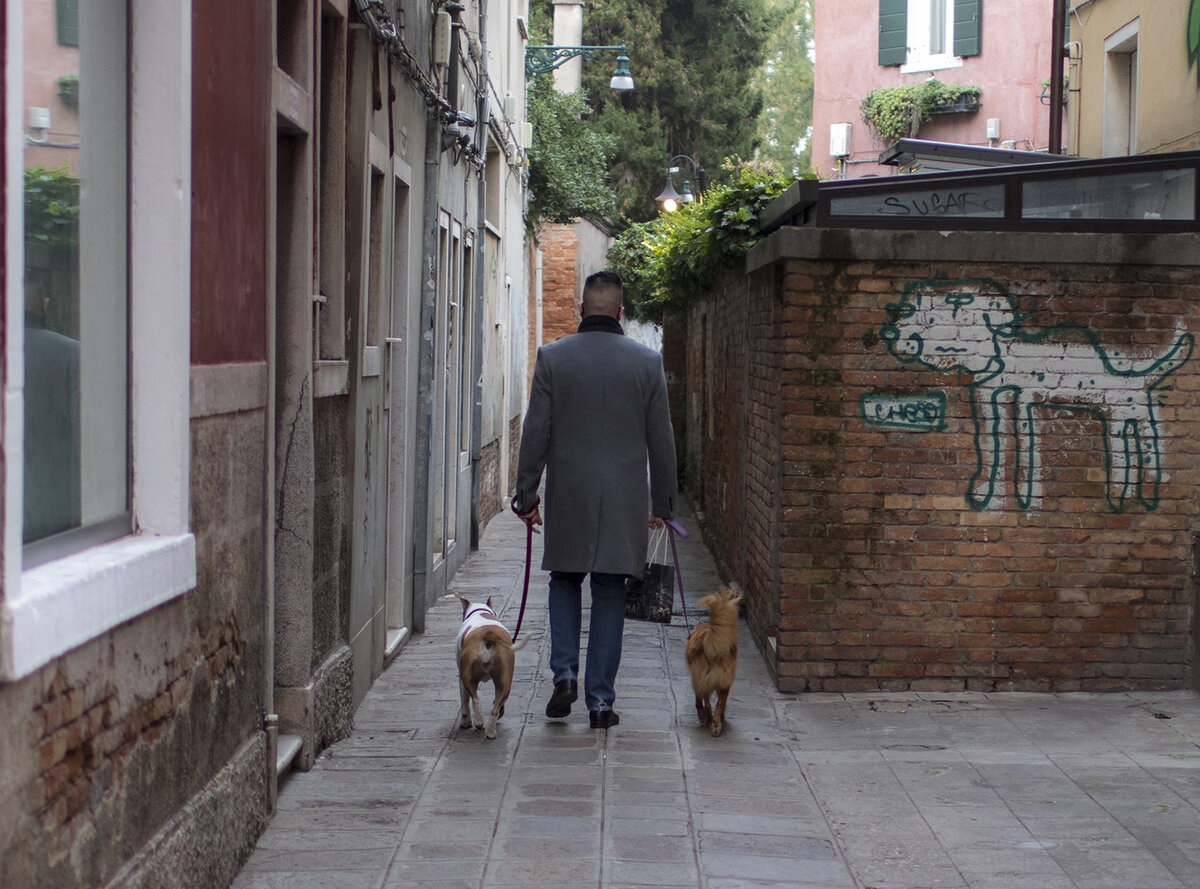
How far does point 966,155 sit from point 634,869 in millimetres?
7806

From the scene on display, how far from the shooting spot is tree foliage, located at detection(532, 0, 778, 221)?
35.6m

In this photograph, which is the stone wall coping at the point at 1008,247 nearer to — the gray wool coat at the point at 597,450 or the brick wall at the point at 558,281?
the gray wool coat at the point at 597,450

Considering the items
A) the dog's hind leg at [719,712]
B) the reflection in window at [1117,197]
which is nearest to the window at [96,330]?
the dog's hind leg at [719,712]

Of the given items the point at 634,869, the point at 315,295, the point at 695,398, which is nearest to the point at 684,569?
the point at 695,398

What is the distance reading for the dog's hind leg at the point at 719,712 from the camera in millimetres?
6363

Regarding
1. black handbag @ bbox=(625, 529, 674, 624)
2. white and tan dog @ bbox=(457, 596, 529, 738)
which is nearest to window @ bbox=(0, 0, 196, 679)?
white and tan dog @ bbox=(457, 596, 529, 738)

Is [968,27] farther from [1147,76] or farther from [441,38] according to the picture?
[441,38]

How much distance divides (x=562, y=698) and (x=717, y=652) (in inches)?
30.7

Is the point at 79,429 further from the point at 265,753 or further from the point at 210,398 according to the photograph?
the point at 265,753

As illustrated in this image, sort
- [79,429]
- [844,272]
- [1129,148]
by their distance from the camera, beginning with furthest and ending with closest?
1. [1129,148]
2. [844,272]
3. [79,429]

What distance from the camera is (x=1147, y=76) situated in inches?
460

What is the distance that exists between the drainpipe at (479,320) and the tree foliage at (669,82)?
2244cm

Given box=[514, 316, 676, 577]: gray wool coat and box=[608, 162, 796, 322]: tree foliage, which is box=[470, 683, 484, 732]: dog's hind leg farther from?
box=[608, 162, 796, 322]: tree foliage

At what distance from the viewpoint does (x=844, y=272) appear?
23.6ft
